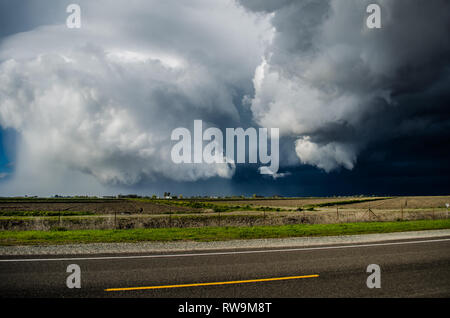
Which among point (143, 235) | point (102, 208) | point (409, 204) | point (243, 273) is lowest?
point (243, 273)

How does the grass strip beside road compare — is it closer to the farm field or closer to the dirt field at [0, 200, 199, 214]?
the farm field

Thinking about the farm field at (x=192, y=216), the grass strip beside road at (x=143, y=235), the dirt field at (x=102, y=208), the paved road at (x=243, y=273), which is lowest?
the paved road at (x=243, y=273)

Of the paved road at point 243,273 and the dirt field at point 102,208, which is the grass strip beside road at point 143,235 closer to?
the paved road at point 243,273

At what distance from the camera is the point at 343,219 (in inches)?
1231

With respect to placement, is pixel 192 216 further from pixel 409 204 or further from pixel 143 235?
pixel 409 204

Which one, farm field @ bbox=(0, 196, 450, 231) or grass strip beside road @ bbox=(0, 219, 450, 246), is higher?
farm field @ bbox=(0, 196, 450, 231)

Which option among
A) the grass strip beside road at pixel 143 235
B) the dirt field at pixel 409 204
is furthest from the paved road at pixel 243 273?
the dirt field at pixel 409 204

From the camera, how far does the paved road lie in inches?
271

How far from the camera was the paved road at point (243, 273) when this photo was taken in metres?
6.89

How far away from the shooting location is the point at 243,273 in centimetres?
860

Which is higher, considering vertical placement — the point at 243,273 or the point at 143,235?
the point at 143,235

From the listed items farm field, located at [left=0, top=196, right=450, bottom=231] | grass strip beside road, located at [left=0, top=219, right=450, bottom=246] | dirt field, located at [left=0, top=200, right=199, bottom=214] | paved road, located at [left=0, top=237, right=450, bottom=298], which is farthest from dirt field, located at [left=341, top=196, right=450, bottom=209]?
paved road, located at [left=0, top=237, right=450, bottom=298]

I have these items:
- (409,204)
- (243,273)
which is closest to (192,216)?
(243,273)

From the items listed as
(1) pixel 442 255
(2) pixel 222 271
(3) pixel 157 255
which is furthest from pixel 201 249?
(1) pixel 442 255
